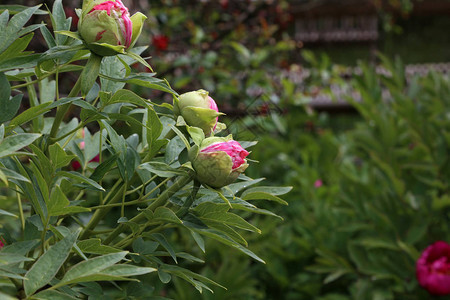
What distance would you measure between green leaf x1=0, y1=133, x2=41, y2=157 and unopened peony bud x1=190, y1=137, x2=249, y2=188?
109 mm

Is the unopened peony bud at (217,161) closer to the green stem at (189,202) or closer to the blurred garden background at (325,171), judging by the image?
the green stem at (189,202)

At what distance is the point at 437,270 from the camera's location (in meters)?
1.13

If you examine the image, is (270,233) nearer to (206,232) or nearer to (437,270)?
(437,270)

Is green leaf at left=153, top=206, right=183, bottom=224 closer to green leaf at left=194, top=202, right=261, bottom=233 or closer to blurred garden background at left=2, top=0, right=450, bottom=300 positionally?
green leaf at left=194, top=202, right=261, bottom=233

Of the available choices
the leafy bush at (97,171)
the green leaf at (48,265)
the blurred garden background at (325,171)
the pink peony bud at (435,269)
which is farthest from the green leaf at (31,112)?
the pink peony bud at (435,269)

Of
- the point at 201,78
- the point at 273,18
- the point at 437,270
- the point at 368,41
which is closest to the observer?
the point at 437,270

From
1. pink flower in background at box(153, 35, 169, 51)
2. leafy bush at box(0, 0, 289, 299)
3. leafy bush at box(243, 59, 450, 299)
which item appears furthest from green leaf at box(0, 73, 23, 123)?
pink flower in background at box(153, 35, 169, 51)

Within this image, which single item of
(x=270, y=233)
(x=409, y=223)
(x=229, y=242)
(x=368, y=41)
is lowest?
(x=368, y=41)

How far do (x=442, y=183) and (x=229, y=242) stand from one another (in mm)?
1043

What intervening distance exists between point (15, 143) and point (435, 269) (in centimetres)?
102

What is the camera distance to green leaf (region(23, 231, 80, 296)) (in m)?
0.31

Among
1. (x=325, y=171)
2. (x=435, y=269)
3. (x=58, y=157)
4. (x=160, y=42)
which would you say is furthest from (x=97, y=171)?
(x=325, y=171)

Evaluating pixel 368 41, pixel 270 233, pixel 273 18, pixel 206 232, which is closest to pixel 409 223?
pixel 270 233

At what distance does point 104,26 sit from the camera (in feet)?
1.22
